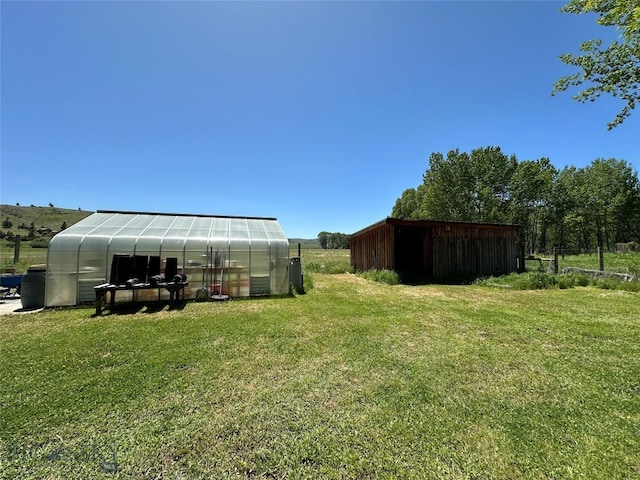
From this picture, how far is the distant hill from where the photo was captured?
34.8 metres

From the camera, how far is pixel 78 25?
23.1 feet

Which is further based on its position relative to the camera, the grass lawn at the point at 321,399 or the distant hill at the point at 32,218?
the distant hill at the point at 32,218

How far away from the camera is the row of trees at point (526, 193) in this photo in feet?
96.5

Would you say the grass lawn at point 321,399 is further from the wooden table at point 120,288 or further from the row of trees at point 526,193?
the row of trees at point 526,193

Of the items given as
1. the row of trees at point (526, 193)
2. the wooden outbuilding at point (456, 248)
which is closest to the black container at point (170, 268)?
the wooden outbuilding at point (456, 248)

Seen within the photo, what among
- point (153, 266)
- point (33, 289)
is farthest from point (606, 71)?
point (33, 289)

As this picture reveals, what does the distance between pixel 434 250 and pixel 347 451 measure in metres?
13.7

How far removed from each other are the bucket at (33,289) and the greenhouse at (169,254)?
31cm

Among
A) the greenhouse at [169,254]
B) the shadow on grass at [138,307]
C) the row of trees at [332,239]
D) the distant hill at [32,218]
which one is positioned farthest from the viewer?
the row of trees at [332,239]

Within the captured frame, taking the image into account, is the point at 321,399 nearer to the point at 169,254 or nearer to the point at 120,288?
the point at 120,288

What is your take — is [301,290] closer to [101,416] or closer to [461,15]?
[101,416]

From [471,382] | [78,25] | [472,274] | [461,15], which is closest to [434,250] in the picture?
[472,274]

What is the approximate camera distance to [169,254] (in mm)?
9008

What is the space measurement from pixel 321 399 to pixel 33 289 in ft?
31.9
